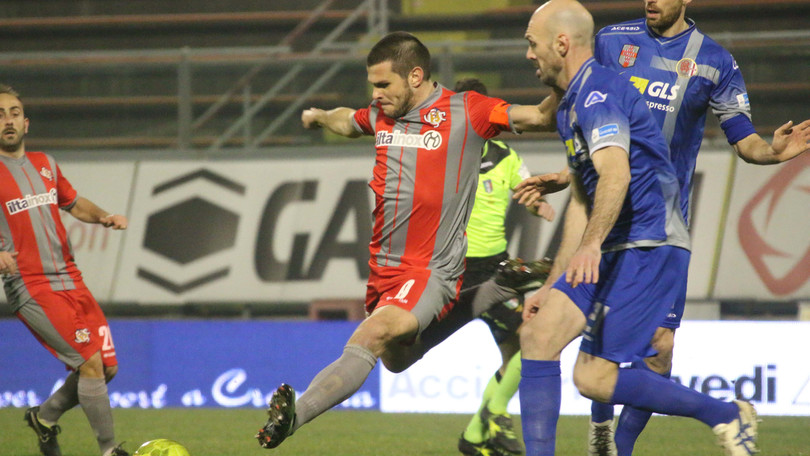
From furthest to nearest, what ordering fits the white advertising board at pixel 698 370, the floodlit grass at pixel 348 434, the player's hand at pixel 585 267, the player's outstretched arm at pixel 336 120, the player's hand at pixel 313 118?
the white advertising board at pixel 698 370, the floodlit grass at pixel 348 434, the player's hand at pixel 313 118, the player's outstretched arm at pixel 336 120, the player's hand at pixel 585 267

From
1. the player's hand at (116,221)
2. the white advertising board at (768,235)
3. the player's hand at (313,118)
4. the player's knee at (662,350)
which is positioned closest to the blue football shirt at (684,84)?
the player's knee at (662,350)

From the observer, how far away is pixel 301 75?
483 inches

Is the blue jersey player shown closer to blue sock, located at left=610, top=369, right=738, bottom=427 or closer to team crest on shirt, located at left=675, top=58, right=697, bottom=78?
team crest on shirt, located at left=675, top=58, right=697, bottom=78

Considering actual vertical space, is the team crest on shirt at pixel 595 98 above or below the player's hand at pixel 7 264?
above

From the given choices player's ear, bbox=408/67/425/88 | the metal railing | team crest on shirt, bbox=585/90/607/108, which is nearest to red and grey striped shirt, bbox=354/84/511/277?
player's ear, bbox=408/67/425/88

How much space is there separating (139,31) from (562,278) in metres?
12.3

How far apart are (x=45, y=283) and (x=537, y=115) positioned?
3365 millimetres

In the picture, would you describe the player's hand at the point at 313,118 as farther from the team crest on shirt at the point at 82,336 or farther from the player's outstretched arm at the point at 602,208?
the player's outstretched arm at the point at 602,208

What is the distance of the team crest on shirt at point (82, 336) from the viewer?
242 inches

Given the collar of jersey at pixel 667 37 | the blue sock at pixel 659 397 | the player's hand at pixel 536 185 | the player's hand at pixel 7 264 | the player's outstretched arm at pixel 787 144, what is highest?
the collar of jersey at pixel 667 37

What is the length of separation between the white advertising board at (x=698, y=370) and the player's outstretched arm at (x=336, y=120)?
400cm

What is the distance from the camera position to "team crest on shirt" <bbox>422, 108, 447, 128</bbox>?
16.7 feet

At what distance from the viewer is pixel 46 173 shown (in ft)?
21.2

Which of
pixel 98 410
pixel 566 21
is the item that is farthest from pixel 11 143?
pixel 566 21
